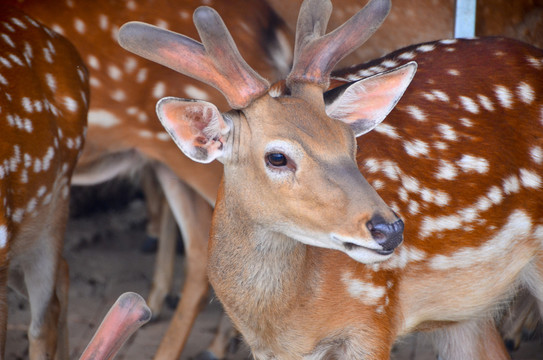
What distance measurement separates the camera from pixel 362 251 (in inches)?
91.5

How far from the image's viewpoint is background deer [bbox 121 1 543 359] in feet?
7.96

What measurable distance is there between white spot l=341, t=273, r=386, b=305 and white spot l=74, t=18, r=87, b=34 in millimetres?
1820

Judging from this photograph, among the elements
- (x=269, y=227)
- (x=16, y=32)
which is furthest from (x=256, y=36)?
(x=269, y=227)

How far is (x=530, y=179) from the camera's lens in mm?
3049

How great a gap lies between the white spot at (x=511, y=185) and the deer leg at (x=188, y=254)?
1.57m

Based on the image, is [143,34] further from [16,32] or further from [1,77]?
[16,32]

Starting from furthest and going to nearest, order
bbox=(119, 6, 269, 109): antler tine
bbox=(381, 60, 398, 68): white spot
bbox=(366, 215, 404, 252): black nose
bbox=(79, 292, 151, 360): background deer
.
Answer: bbox=(381, 60, 398, 68): white spot, bbox=(119, 6, 269, 109): antler tine, bbox=(366, 215, 404, 252): black nose, bbox=(79, 292, 151, 360): background deer

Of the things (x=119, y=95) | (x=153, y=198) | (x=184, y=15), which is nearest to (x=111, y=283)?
(x=153, y=198)

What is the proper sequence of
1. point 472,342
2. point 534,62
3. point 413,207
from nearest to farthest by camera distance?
1. point 413,207
2. point 534,62
3. point 472,342

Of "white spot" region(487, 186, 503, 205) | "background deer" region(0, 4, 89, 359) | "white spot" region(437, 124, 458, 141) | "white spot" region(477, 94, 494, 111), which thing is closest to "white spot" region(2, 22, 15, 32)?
"background deer" region(0, 4, 89, 359)

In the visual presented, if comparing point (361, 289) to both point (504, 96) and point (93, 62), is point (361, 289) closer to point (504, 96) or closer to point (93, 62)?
point (504, 96)

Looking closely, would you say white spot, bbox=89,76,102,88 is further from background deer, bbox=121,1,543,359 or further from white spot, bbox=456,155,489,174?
white spot, bbox=456,155,489,174

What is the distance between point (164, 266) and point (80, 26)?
1392mm

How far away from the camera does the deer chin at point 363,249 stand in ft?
7.51
